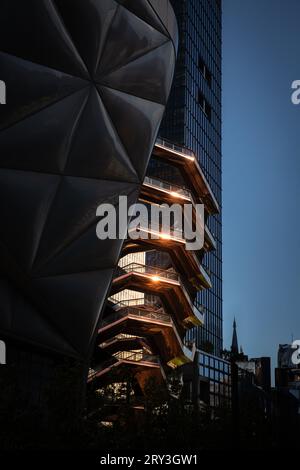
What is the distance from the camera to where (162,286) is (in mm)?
61469

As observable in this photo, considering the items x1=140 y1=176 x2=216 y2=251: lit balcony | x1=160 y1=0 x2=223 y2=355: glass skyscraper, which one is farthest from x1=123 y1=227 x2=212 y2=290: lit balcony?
x1=160 y1=0 x2=223 y2=355: glass skyscraper

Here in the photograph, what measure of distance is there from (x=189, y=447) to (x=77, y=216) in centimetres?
1352

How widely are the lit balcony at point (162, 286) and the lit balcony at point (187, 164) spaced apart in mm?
11095

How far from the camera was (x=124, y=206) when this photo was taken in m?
41.3

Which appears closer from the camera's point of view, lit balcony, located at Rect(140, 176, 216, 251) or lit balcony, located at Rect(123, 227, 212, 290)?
lit balcony, located at Rect(123, 227, 212, 290)

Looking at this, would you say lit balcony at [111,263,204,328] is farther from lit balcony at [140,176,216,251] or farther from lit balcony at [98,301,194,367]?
lit balcony at [140,176,216,251]

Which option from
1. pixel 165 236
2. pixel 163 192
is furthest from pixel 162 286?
pixel 163 192

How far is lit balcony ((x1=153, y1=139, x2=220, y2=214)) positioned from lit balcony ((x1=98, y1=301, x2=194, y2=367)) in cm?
1475

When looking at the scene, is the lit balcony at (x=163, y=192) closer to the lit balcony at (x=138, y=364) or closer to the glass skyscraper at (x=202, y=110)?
the lit balcony at (x=138, y=364)

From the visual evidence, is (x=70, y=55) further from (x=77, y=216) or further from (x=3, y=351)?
(x=3, y=351)

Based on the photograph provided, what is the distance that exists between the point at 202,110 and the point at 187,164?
75284 millimetres

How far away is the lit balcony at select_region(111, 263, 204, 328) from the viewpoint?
58.2 meters

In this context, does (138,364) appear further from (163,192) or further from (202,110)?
(202,110)

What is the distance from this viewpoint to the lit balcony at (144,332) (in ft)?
184
